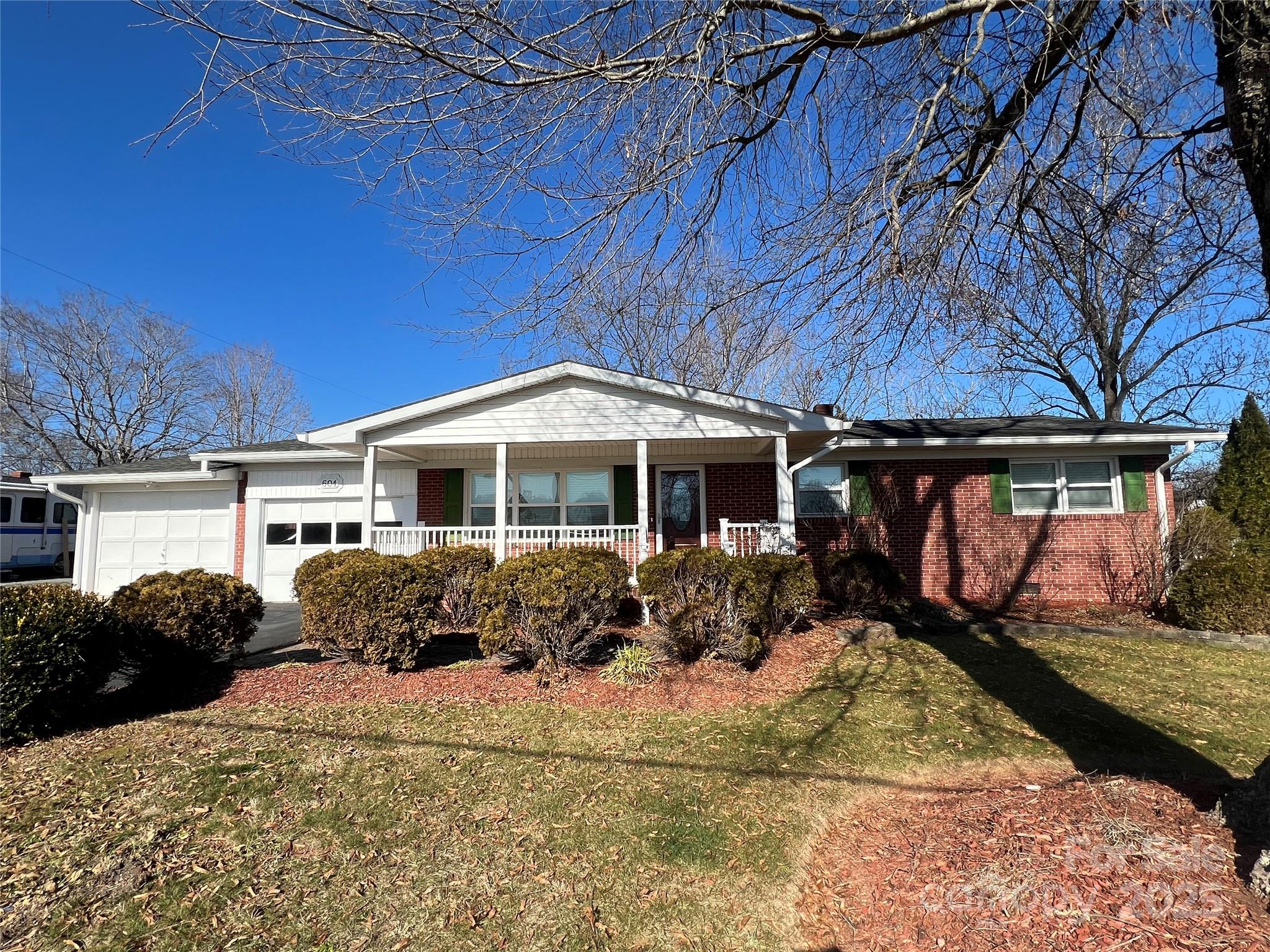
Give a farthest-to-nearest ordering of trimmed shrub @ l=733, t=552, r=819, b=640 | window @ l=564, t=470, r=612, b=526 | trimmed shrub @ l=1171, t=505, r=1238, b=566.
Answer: window @ l=564, t=470, r=612, b=526 < trimmed shrub @ l=1171, t=505, r=1238, b=566 < trimmed shrub @ l=733, t=552, r=819, b=640

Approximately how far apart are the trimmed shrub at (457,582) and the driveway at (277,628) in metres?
2.17

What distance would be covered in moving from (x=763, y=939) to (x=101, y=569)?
51.4 ft

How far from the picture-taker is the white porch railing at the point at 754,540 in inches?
346

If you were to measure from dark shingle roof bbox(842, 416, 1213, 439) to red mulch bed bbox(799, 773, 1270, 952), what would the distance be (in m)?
7.98

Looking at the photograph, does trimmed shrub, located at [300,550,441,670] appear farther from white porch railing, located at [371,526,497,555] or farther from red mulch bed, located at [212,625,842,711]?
white porch railing, located at [371,526,497,555]

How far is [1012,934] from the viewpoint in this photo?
8.08 feet

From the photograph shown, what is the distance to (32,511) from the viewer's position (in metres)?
17.4

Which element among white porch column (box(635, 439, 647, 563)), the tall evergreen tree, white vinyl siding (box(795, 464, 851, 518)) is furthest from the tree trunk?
the tall evergreen tree

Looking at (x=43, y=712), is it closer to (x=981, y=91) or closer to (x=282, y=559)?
(x=282, y=559)

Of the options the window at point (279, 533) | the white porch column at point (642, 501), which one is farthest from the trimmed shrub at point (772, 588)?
the window at point (279, 533)

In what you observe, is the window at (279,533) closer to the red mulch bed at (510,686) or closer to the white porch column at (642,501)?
the red mulch bed at (510,686)

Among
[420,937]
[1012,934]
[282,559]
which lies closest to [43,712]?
[420,937]

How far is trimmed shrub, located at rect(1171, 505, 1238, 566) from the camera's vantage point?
964cm

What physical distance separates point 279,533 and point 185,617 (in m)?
7.14
